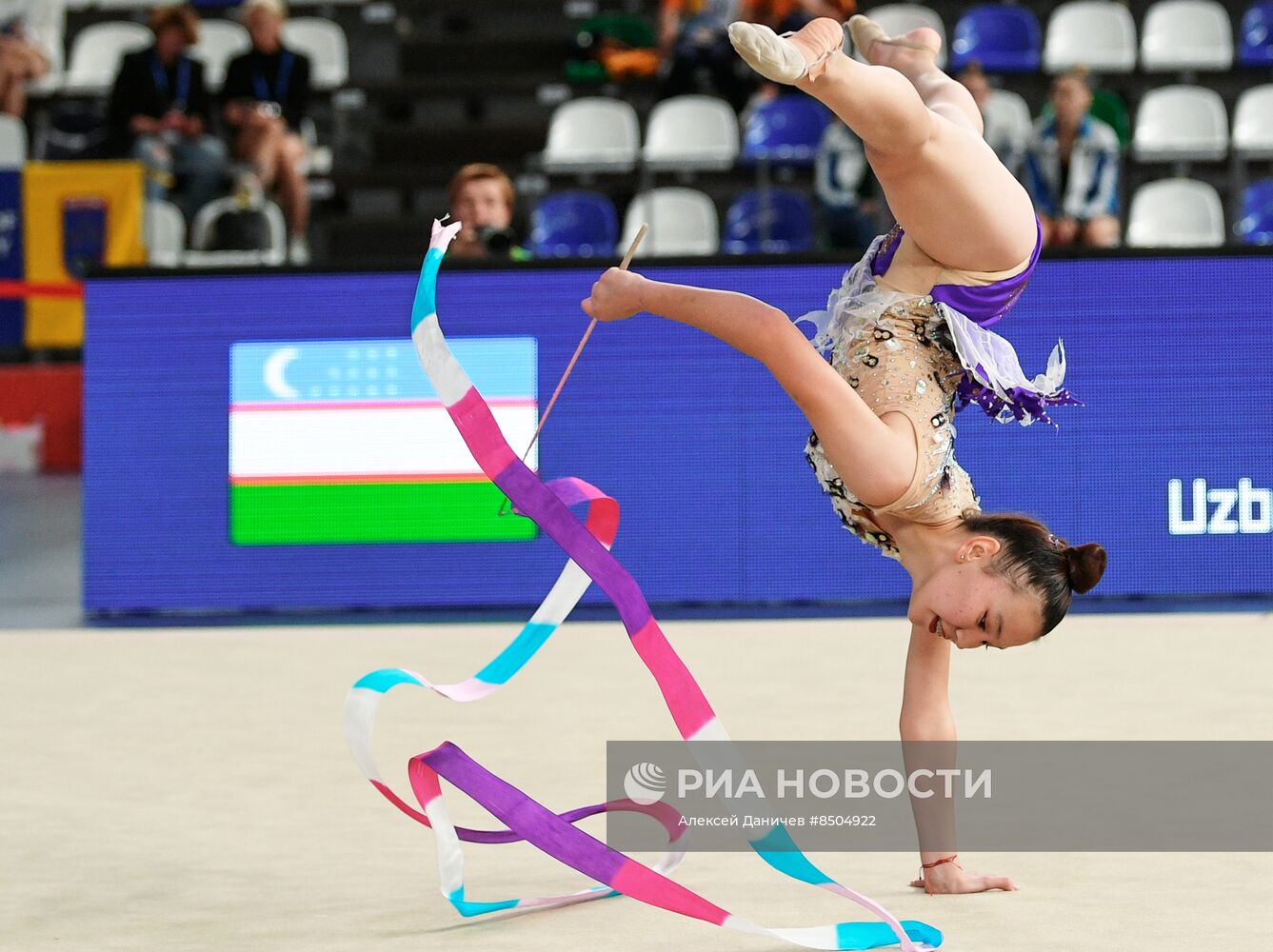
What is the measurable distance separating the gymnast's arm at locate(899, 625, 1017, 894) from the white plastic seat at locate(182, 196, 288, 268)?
4.07 metres

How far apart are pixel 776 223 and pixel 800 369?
5625 millimetres

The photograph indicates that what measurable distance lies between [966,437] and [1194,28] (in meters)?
4.67

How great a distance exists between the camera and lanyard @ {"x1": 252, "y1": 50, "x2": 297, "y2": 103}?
8945mm

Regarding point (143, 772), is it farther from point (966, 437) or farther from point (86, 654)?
point (966, 437)

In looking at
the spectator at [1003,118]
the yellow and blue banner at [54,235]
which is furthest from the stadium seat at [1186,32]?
the yellow and blue banner at [54,235]

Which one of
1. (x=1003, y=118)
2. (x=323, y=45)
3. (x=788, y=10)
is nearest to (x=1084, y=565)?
(x=1003, y=118)

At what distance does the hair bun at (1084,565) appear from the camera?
260cm

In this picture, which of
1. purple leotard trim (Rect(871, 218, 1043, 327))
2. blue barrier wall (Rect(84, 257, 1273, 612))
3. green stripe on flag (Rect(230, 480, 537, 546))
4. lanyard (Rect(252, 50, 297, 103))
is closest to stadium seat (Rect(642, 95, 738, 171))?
lanyard (Rect(252, 50, 297, 103))

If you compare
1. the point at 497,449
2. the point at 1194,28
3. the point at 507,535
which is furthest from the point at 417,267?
the point at 1194,28

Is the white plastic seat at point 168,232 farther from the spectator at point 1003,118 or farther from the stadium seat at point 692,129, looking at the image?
the spectator at point 1003,118

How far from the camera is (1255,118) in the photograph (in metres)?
8.61

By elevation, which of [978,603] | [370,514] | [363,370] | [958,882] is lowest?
[958,882]

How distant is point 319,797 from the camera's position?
3420mm

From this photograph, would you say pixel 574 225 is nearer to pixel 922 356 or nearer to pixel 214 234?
pixel 214 234
